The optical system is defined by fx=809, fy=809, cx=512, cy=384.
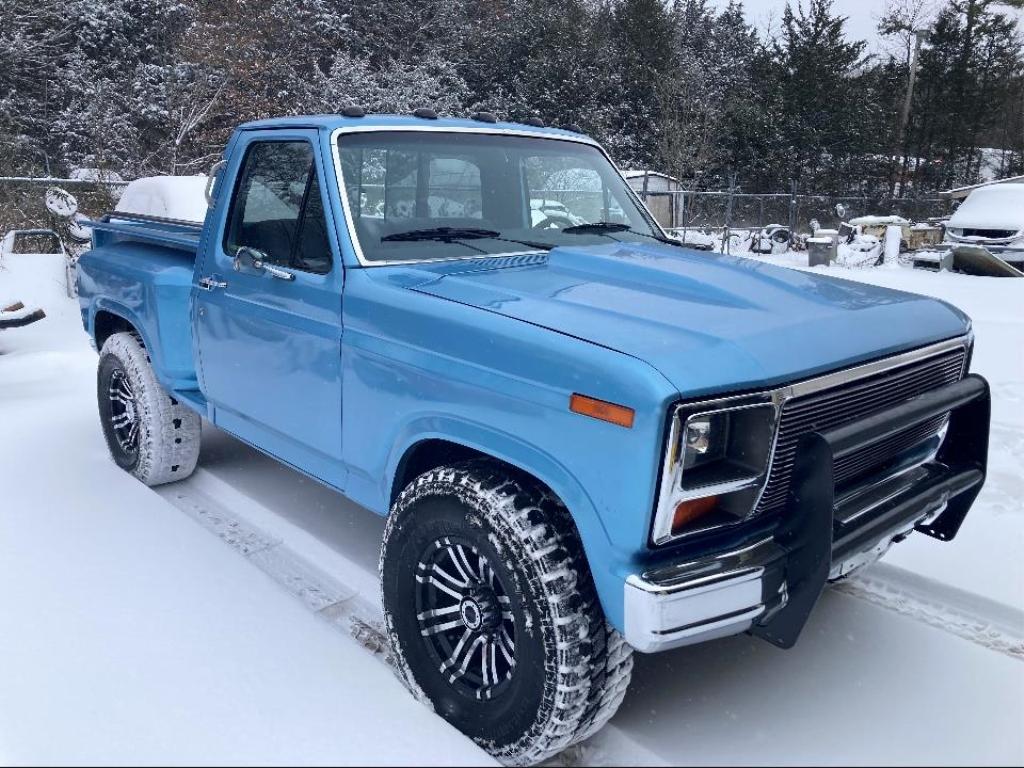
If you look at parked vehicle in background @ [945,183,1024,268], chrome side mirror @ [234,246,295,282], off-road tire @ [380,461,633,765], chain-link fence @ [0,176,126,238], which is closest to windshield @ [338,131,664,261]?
chrome side mirror @ [234,246,295,282]

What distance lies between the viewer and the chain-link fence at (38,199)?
11.8 meters

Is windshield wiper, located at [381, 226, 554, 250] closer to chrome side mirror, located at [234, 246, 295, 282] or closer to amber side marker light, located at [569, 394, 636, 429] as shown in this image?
chrome side mirror, located at [234, 246, 295, 282]

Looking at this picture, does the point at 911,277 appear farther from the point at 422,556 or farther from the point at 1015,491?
the point at 422,556

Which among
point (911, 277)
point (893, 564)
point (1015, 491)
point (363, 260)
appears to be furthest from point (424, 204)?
point (911, 277)

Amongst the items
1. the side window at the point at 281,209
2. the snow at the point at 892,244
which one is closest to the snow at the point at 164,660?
the side window at the point at 281,209

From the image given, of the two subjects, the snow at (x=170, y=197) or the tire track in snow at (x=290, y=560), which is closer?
the tire track in snow at (x=290, y=560)

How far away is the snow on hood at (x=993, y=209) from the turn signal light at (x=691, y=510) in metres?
16.9

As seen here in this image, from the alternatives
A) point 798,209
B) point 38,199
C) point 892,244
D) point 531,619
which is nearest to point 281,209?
point 531,619

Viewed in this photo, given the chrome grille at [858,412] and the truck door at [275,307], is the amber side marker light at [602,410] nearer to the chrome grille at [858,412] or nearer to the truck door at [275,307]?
the chrome grille at [858,412]

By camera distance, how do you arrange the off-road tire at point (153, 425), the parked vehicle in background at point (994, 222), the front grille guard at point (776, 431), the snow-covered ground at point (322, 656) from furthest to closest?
1. the parked vehicle in background at point (994, 222)
2. the off-road tire at point (153, 425)
3. the snow-covered ground at point (322, 656)
4. the front grille guard at point (776, 431)

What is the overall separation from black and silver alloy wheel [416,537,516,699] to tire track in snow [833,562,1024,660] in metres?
1.71

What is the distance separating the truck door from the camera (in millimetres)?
3104

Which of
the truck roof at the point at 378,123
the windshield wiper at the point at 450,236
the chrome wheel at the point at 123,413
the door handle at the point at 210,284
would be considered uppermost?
the truck roof at the point at 378,123

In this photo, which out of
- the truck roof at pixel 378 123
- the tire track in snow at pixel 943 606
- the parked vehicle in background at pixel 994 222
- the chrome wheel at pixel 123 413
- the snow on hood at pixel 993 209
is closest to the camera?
the tire track in snow at pixel 943 606
